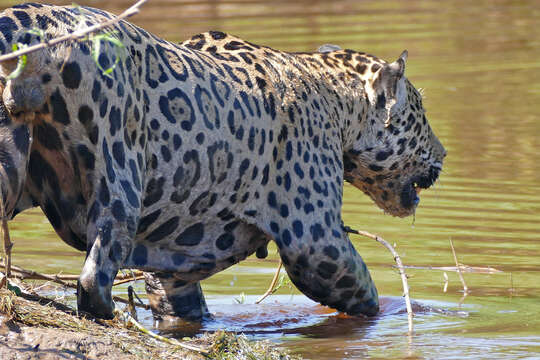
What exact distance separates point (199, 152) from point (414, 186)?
8.55 ft

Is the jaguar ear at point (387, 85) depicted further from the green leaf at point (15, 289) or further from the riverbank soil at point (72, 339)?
the green leaf at point (15, 289)

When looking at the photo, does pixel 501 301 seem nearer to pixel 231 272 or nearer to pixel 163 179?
pixel 231 272

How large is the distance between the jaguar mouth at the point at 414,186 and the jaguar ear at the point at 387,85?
62 centimetres

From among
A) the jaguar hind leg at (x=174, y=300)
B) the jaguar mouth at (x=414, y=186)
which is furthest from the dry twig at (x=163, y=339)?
the jaguar mouth at (x=414, y=186)

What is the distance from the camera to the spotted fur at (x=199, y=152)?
5.00 metres

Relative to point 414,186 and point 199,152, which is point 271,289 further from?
point 199,152

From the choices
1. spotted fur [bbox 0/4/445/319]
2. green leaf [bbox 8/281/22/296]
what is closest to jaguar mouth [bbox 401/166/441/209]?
spotted fur [bbox 0/4/445/319]

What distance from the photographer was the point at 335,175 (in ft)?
22.0

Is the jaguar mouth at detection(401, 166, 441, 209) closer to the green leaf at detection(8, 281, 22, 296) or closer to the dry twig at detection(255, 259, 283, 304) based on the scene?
the dry twig at detection(255, 259, 283, 304)

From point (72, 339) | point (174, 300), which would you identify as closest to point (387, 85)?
point (174, 300)

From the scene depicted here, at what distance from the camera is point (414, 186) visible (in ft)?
26.3

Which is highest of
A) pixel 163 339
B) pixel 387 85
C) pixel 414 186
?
pixel 387 85

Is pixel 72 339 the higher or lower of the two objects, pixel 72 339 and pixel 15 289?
the lower

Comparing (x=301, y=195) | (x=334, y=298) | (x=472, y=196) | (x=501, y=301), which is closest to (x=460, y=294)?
(x=501, y=301)
